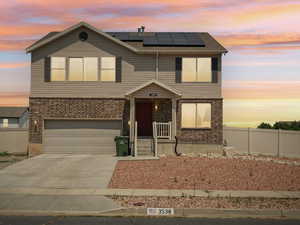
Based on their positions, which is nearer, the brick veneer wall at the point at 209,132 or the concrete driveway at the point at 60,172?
the concrete driveway at the point at 60,172

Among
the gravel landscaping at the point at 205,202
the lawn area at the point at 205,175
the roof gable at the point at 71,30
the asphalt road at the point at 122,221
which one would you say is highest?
the roof gable at the point at 71,30

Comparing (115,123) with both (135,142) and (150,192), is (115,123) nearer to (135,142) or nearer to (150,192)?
(135,142)

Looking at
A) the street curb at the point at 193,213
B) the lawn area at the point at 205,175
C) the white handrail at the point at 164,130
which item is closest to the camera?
the street curb at the point at 193,213

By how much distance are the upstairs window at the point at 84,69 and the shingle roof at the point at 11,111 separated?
49.9m

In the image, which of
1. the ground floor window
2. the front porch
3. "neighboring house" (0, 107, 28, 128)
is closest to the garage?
the front porch

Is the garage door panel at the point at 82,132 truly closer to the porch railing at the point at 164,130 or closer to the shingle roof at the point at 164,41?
the porch railing at the point at 164,130

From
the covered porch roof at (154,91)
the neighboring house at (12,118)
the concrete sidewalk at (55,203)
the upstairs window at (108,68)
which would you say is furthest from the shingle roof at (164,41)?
the neighboring house at (12,118)

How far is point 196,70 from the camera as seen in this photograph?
27.6 metres

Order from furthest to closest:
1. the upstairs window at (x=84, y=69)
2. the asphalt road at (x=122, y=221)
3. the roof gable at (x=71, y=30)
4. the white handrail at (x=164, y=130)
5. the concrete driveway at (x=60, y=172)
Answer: the upstairs window at (x=84, y=69) < the roof gable at (x=71, y=30) < the white handrail at (x=164, y=130) < the concrete driveway at (x=60, y=172) < the asphalt road at (x=122, y=221)

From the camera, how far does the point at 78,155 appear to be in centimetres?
2700

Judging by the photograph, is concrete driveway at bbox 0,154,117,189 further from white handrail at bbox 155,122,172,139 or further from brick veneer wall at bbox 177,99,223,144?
brick veneer wall at bbox 177,99,223,144

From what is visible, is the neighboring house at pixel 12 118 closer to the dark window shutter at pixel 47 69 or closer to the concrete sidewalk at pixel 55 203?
the dark window shutter at pixel 47 69

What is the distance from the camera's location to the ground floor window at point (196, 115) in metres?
27.5

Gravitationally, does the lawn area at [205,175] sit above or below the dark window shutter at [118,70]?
below
